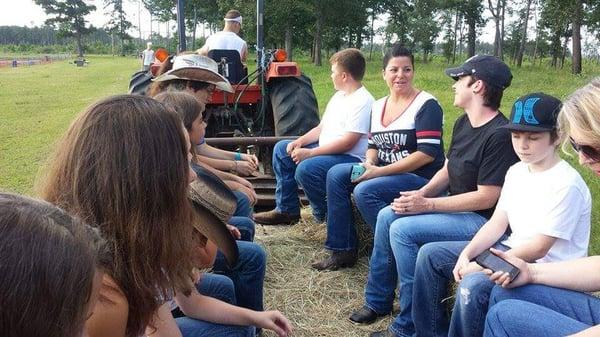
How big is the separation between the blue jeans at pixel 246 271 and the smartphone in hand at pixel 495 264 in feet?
2.94

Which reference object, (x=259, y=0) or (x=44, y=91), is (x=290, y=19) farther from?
(x=259, y=0)

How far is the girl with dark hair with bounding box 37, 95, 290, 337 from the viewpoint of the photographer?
1.29m

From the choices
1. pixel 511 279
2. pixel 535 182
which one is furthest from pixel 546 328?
pixel 535 182

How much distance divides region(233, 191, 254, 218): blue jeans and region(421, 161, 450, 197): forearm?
933 mm

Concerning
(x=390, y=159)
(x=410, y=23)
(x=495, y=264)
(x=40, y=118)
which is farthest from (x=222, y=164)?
(x=410, y=23)

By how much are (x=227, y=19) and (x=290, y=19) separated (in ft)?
76.9

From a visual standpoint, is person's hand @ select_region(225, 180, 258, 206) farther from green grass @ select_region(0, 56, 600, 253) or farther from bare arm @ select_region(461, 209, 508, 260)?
bare arm @ select_region(461, 209, 508, 260)

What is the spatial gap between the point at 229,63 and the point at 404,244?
9.62ft

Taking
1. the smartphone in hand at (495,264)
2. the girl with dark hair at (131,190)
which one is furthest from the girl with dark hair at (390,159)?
the girl with dark hair at (131,190)

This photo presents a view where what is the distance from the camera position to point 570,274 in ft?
6.35

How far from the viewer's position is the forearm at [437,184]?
2.85 meters

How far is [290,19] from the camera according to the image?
1094 inches

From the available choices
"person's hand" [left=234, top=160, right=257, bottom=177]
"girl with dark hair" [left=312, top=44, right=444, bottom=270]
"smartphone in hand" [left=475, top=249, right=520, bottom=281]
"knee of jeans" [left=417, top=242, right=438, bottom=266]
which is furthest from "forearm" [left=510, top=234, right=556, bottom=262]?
"person's hand" [left=234, top=160, right=257, bottom=177]

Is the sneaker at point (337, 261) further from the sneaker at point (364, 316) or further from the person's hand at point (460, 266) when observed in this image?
the person's hand at point (460, 266)
